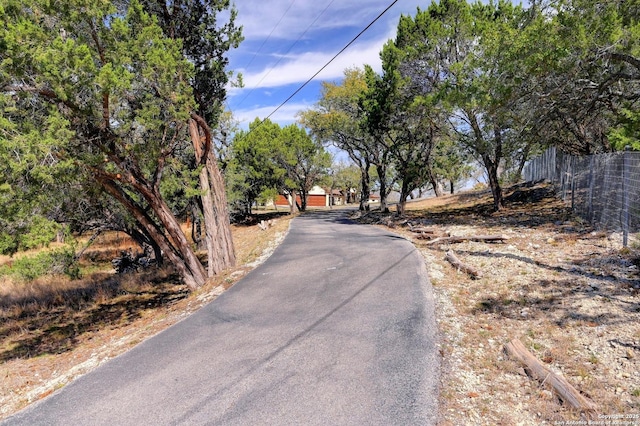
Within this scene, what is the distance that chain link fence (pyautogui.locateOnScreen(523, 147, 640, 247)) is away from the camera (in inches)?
300

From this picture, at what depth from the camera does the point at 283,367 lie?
16.1 feet

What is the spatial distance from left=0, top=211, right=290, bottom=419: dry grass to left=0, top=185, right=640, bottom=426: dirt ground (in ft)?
0.17

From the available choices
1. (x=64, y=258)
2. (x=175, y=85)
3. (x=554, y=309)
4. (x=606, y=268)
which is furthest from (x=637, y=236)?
(x=64, y=258)

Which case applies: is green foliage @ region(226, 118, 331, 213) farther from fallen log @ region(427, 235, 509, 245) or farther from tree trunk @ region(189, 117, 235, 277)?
fallen log @ region(427, 235, 509, 245)

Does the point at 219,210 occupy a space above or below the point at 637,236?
above

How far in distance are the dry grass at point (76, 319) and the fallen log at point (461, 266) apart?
584 centimetres

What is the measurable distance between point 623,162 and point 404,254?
548 centimetres

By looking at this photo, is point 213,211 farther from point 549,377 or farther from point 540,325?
point 549,377

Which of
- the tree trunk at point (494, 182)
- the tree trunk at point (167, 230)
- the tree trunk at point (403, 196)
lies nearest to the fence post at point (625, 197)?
the tree trunk at point (494, 182)

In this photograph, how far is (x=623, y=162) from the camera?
8.11m

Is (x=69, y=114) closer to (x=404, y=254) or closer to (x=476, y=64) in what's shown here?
(x=404, y=254)

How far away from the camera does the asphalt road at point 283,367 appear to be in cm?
401

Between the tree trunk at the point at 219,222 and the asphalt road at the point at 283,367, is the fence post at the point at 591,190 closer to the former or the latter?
the asphalt road at the point at 283,367

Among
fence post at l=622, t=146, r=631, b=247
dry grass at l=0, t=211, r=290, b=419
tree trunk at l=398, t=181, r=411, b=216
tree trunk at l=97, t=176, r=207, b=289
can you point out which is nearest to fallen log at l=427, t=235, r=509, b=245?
fence post at l=622, t=146, r=631, b=247
